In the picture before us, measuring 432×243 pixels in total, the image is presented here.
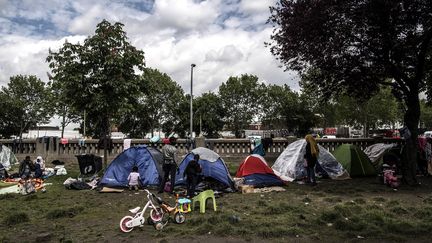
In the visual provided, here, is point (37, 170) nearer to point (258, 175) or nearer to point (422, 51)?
point (258, 175)

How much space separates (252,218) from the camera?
8391 millimetres

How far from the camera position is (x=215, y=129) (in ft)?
217

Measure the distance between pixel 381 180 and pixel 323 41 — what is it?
5.27 m

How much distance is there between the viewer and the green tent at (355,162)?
50.0 ft

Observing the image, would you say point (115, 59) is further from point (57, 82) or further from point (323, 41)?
point (323, 41)

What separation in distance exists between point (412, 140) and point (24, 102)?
51701 millimetres

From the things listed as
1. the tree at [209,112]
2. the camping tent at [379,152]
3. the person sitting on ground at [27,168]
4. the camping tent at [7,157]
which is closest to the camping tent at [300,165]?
the camping tent at [379,152]

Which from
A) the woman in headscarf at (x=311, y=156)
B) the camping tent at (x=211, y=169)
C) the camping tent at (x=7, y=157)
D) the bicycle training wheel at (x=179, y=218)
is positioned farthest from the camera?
the camping tent at (x=7, y=157)

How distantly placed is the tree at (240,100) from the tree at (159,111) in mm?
8471

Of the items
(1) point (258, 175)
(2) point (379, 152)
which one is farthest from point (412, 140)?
(1) point (258, 175)

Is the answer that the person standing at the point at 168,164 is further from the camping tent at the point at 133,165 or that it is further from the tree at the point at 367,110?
the tree at the point at 367,110

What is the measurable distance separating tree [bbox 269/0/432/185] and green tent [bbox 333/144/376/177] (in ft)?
7.33

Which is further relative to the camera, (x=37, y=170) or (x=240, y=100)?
(x=240, y=100)

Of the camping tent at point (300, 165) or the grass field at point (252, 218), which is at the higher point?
the camping tent at point (300, 165)
